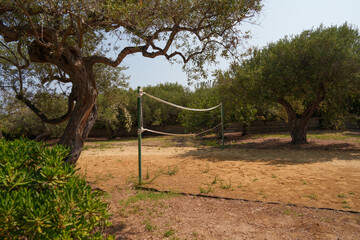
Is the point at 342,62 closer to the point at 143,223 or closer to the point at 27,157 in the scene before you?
the point at 143,223

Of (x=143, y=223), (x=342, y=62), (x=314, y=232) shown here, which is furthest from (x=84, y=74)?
(x=342, y=62)

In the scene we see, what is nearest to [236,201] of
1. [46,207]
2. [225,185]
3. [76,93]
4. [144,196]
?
[225,185]

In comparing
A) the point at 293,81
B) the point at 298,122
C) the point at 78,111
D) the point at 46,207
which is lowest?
the point at 46,207

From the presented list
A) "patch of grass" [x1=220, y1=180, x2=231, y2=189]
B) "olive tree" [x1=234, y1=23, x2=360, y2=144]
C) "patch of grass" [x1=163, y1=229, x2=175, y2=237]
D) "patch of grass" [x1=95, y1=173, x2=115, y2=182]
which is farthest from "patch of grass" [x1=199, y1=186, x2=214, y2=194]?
"olive tree" [x1=234, y1=23, x2=360, y2=144]

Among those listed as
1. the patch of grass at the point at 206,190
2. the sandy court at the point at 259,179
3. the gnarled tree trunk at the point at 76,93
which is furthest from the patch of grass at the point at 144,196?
the gnarled tree trunk at the point at 76,93

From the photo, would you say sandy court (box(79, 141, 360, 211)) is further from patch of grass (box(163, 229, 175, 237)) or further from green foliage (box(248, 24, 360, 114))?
green foliage (box(248, 24, 360, 114))

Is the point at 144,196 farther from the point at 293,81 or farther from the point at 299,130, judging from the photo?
the point at 299,130

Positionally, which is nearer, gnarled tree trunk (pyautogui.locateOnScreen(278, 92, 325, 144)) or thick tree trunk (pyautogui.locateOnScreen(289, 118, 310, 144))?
gnarled tree trunk (pyautogui.locateOnScreen(278, 92, 325, 144))

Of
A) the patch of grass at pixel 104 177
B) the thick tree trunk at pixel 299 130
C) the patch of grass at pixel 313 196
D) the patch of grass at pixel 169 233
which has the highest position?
the thick tree trunk at pixel 299 130

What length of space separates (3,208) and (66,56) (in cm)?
399

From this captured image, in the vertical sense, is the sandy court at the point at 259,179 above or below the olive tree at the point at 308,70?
below

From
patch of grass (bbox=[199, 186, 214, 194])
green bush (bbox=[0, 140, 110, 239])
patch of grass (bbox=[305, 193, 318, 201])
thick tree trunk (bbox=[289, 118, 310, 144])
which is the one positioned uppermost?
thick tree trunk (bbox=[289, 118, 310, 144])

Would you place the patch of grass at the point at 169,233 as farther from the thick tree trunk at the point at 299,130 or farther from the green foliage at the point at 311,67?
the thick tree trunk at the point at 299,130

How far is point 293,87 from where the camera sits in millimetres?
10484
